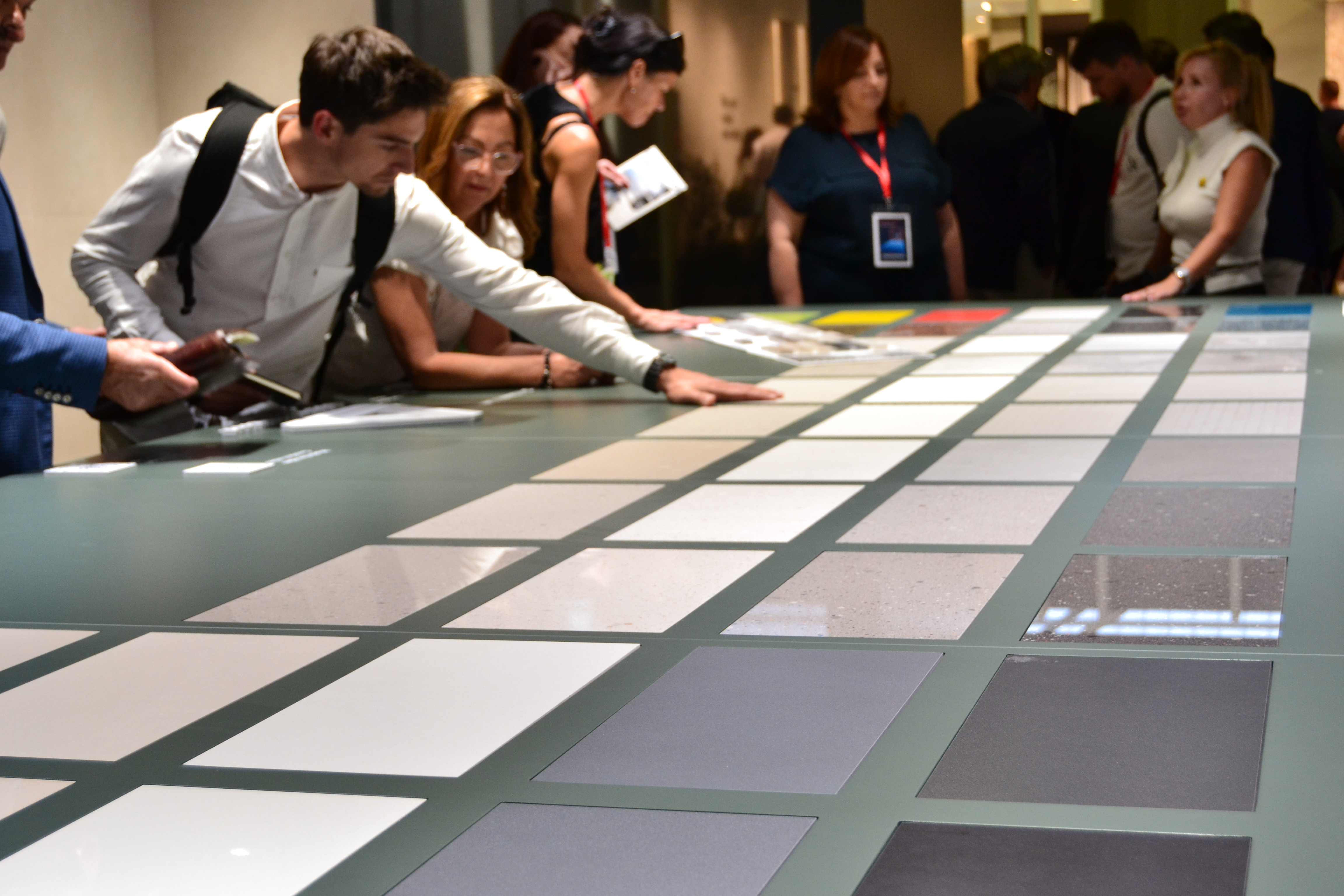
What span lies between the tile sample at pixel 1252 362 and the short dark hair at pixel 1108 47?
324cm

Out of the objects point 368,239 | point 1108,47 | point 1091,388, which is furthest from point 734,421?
point 1108,47

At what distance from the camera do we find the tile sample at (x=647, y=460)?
86.4 inches

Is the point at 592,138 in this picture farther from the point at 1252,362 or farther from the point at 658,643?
the point at 658,643

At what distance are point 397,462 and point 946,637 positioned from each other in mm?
1294

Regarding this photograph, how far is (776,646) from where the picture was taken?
130 cm

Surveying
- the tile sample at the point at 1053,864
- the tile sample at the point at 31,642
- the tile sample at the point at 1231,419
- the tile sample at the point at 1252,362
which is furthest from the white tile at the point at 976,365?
the tile sample at the point at 1053,864

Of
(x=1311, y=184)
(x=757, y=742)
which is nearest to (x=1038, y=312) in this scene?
(x=1311, y=184)

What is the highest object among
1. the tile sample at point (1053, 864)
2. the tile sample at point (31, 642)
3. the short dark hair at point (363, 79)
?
the short dark hair at point (363, 79)

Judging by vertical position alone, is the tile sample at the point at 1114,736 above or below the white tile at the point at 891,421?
above

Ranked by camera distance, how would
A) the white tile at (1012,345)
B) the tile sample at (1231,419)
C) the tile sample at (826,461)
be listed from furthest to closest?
the white tile at (1012,345) < the tile sample at (1231,419) < the tile sample at (826,461)

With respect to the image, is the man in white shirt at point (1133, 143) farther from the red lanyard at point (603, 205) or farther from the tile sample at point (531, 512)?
the tile sample at point (531, 512)

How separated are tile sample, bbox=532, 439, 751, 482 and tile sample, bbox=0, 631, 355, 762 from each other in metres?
0.86

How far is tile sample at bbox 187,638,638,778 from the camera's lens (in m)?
1.06

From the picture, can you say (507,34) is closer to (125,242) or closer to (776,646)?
(125,242)
